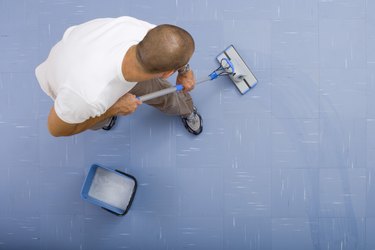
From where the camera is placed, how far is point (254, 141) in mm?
2027

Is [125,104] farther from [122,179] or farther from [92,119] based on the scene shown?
[122,179]

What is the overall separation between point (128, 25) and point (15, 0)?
111 cm

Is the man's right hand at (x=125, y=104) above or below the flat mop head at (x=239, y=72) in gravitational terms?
above

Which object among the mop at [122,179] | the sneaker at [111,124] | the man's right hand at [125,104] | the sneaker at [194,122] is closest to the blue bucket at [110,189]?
the mop at [122,179]

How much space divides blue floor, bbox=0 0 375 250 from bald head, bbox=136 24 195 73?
85 centimetres

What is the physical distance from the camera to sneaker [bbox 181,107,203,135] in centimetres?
195

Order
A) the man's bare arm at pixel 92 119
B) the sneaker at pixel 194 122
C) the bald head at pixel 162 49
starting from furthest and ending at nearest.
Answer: the sneaker at pixel 194 122, the man's bare arm at pixel 92 119, the bald head at pixel 162 49

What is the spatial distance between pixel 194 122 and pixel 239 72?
350mm

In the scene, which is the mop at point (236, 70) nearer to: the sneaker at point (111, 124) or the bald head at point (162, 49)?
the sneaker at point (111, 124)

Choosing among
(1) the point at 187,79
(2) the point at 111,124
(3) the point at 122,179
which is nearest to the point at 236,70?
(1) the point at 187,79

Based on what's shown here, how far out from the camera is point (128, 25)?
4.34ft

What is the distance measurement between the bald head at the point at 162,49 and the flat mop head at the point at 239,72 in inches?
32.5

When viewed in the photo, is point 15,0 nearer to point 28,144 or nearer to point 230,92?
point 28,144

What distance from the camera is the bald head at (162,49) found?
3.78 ft
